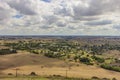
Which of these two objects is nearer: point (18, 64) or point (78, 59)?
point (18, 64)

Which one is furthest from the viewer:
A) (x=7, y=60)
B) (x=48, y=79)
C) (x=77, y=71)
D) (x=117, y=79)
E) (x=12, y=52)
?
(x=12, y=52)

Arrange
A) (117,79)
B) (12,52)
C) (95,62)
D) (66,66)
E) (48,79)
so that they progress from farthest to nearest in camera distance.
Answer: (12,52)
(95,62)
(66,66)
(117,79)
(48,79)

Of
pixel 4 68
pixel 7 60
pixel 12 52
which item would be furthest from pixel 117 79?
pixel 12 52

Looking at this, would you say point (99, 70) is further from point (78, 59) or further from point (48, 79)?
point (48, 79)

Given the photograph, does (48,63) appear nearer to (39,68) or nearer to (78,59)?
(39,68)

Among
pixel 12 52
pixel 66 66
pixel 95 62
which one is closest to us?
pixel 66 66

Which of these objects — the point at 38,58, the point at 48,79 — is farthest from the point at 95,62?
the point at 48,79
